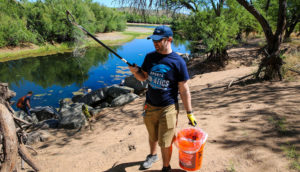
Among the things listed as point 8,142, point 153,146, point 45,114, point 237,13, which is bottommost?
point 45,114

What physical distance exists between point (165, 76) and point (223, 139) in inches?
69.6

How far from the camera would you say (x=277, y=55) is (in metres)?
5.37

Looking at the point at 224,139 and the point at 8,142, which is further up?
the point at 8,142

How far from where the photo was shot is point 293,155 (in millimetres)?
2416

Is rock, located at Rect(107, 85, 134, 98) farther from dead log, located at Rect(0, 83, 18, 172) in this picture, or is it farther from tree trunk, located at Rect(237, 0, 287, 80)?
dead log, located at Rect(0, 83, 18, 172)

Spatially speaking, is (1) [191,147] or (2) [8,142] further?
(1) [191,147]

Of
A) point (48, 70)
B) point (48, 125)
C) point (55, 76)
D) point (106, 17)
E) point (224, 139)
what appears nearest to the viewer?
point (224, 139)

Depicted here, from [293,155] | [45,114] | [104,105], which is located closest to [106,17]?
[104,105]

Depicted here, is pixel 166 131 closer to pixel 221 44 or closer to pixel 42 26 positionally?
pixel 221 44

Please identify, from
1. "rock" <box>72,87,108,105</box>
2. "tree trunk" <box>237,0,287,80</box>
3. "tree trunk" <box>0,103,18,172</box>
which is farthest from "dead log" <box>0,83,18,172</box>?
"rock" <box>72,87,108,105</box>

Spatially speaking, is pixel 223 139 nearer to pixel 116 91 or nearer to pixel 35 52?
pixel 116 91

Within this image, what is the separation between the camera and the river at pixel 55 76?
12648 millimetres

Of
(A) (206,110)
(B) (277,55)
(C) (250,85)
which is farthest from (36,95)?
(B) (277,55)

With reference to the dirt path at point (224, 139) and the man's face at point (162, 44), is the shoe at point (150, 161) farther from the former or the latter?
the man's face at point (162, 44)
